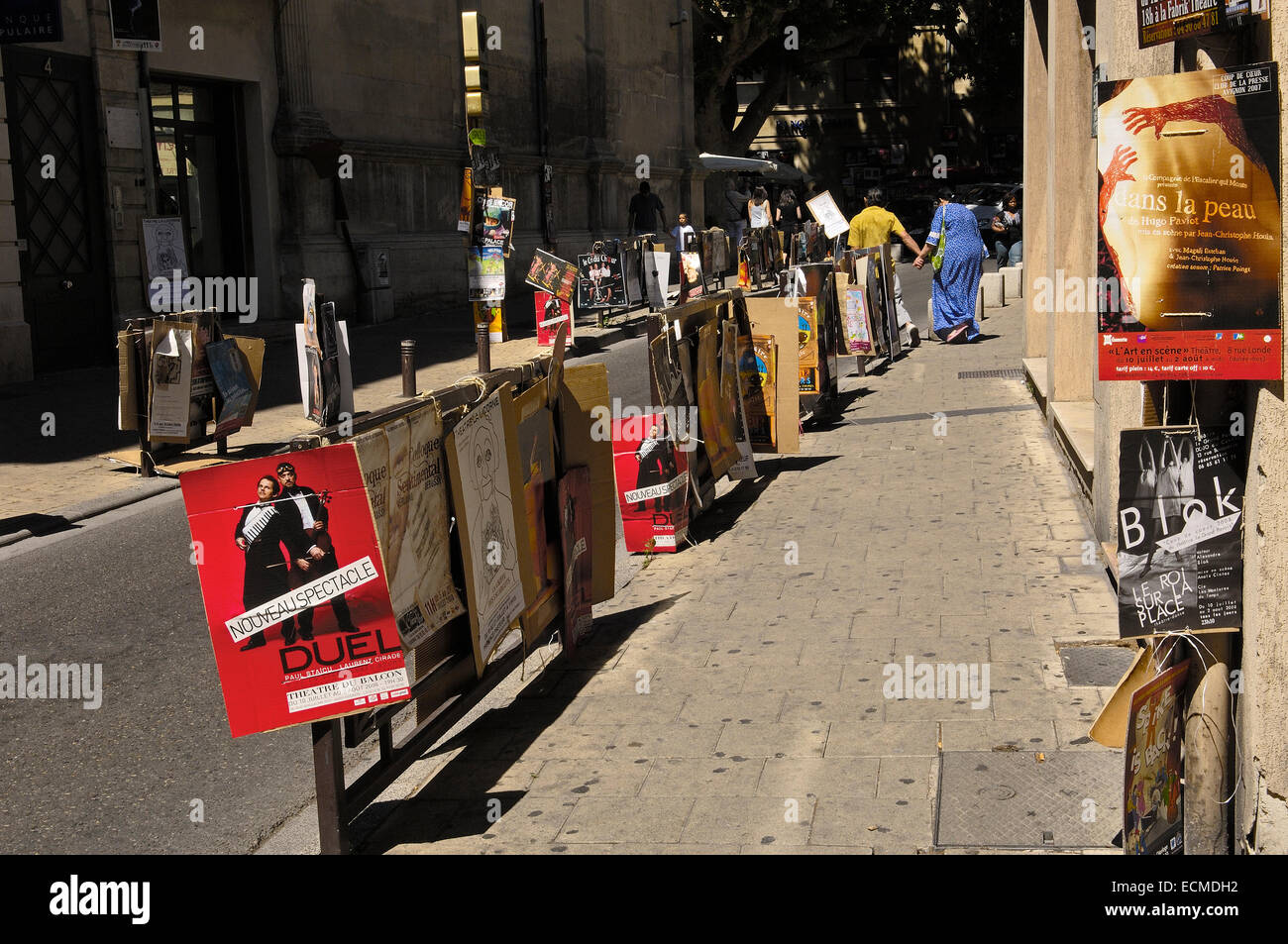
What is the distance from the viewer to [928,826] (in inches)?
175

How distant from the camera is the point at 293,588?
421 centimetres

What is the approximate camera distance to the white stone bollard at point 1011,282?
22859 mm

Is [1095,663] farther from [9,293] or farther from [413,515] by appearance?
[9,293]

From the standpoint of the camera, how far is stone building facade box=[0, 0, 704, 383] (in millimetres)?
16797

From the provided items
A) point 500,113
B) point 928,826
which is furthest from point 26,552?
point 500,113

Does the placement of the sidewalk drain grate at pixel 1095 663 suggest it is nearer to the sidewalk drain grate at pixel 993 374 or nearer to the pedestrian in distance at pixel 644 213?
the sidewalk drain grate at pixel 993 374

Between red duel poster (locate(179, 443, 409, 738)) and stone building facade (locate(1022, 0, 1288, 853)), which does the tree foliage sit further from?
red duel poster (locate(179, 443, 409, 738))

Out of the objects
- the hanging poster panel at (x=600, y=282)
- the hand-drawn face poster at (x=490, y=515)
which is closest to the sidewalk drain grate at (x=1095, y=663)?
the hand-drawn face poster at (x=490, y=515)

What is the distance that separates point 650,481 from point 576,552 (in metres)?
1.88

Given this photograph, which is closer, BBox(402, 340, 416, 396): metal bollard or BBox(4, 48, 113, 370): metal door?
BBox(402, 340, 416, 396): metal bollard

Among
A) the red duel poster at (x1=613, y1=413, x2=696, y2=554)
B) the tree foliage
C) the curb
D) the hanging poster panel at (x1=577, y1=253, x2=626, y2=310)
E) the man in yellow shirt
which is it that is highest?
the tree foliage

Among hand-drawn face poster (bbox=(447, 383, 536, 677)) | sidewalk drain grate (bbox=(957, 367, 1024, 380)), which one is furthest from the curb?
sidewalk drain grate (bbox=(957, 367, 1024, 380))

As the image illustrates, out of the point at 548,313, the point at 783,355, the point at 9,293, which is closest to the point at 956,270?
the point at 548,313

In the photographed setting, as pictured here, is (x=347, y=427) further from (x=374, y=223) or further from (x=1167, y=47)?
(x=374, y=223)
